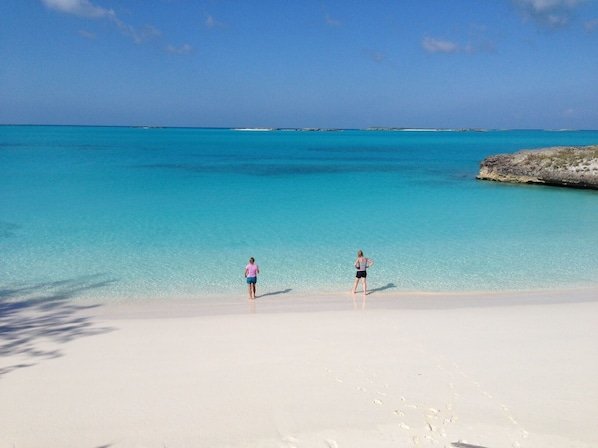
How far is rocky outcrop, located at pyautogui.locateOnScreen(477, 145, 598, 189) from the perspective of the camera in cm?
3531

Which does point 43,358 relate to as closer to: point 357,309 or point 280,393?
point 280,393

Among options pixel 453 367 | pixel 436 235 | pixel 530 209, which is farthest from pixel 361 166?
pixel 453 367

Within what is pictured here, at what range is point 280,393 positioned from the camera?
7.29 meters

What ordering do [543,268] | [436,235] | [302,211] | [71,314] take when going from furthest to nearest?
[302,211] < [436,235] < [543,268] < [71,314]

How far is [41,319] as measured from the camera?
1093 centimetres

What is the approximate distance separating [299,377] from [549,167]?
36.6m

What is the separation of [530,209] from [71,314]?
79.2 ft

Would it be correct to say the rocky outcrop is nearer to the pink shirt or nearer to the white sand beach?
the white sand beach

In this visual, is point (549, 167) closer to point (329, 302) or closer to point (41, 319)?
point (329, 302)

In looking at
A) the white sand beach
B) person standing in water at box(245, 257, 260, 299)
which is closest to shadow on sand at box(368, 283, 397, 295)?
the white sand beach

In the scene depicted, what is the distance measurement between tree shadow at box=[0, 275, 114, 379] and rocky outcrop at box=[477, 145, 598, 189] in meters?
33.8

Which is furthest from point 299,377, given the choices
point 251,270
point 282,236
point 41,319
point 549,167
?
point 549,167

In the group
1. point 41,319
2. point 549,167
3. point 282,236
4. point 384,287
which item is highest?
point 549,167

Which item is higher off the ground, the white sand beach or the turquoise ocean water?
the turquoise ocean water
